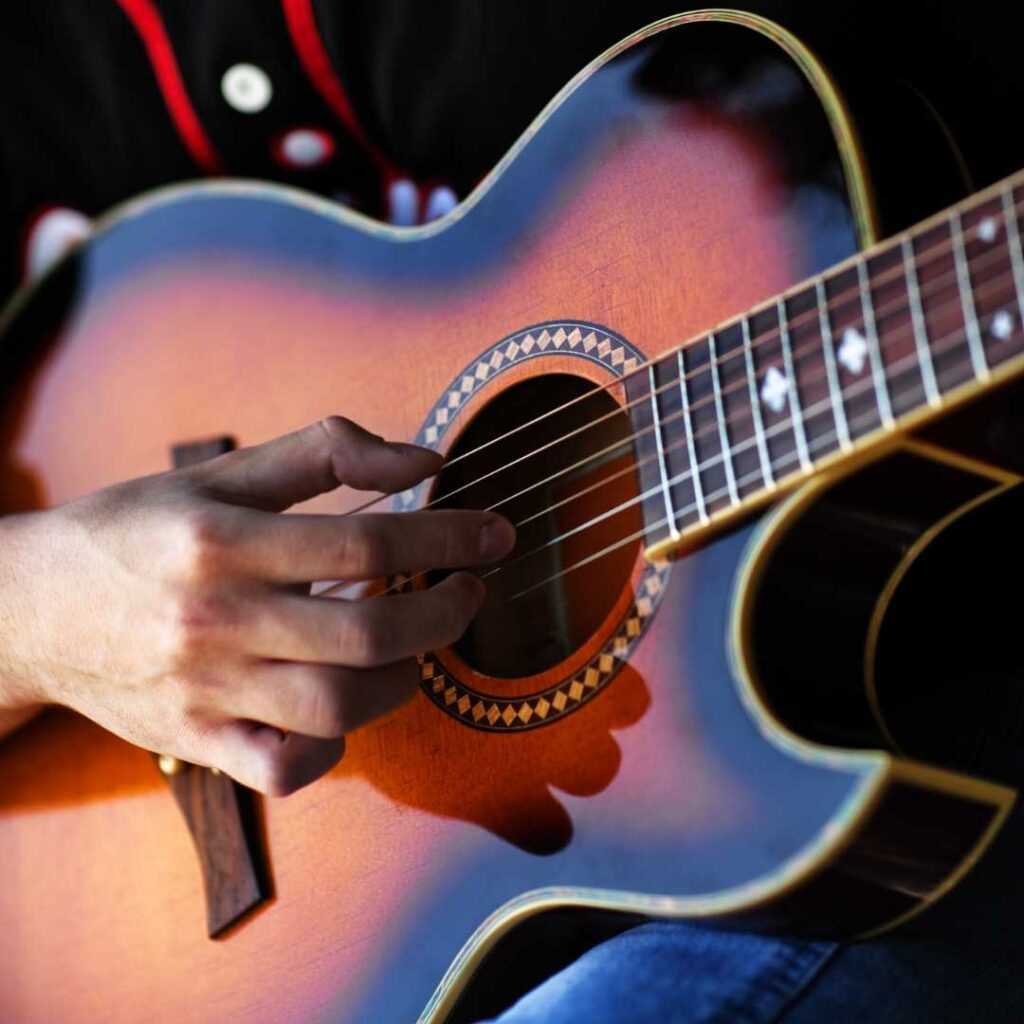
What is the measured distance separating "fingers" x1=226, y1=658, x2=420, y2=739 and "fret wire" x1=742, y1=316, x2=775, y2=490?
0.88 feet

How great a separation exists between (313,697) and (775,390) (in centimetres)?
31

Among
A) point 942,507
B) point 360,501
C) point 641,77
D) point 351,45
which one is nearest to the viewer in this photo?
point 942,507

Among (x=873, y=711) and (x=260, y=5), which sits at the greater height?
(x=260, y=5)

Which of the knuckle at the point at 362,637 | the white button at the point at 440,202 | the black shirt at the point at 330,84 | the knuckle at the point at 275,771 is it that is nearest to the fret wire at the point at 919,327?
the black shirt at the point at 330,84

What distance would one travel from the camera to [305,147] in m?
1.07

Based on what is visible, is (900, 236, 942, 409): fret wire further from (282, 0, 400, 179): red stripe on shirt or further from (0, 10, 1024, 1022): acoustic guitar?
(282, 0, 400, 179): red stripe on shirt

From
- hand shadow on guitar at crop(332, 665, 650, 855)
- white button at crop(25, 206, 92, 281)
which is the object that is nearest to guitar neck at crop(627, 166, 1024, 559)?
hand shadow on guitar at crop(332, 665, 650, 855)

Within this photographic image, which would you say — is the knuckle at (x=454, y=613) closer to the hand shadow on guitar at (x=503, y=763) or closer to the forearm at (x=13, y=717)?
the hand shadow on guitar at (x=503, y=763)

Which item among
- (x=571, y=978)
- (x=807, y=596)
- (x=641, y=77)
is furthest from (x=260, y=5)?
(x=571, y=978)

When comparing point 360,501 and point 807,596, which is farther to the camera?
point 360,501

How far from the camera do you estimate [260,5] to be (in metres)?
0.97

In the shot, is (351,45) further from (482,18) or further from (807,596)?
(807,596)

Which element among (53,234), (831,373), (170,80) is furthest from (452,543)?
(53,234)

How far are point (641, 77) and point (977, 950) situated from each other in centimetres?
58
